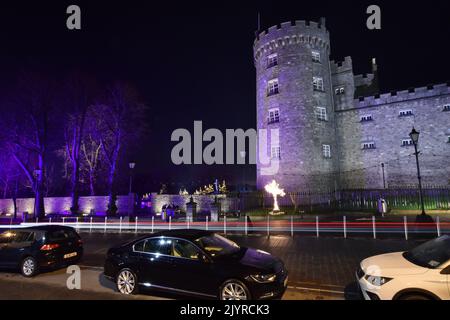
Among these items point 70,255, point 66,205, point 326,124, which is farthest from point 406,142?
point 66,205

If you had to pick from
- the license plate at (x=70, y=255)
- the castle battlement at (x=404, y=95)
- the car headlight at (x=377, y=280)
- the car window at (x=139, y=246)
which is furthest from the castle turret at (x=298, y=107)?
the car headlight at (x=377, y=280)

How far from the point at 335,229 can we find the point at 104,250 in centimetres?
1197

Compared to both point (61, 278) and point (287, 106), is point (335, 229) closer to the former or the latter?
point (61, 278)

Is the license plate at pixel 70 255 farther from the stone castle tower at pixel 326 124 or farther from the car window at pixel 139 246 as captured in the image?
the stone castle tower at pixel 326 124

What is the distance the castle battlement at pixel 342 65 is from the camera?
34438 millimetres

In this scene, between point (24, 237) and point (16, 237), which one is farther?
point (16, 237)

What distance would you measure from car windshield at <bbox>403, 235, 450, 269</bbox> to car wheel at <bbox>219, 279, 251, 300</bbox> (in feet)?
10.6

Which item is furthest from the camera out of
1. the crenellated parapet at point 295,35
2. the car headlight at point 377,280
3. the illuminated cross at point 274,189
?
the crenellated parapet at point 295,35

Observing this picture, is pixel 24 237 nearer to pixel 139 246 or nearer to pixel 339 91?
pixel 139 246

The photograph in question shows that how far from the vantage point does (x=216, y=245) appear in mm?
6996

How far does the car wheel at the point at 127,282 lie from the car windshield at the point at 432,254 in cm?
593

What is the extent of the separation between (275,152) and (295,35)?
1272 centimetres

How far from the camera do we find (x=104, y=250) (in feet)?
40.9
